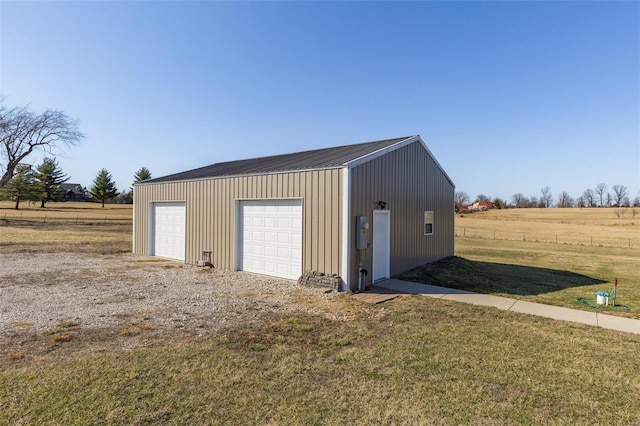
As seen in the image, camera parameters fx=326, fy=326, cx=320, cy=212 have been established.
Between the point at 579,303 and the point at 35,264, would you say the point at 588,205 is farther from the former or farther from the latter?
the point at 35,264

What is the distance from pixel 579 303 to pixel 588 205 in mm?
99079

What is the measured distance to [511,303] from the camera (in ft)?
23.3

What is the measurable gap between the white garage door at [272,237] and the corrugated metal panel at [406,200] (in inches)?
70.2

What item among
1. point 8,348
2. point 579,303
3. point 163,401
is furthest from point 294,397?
point 579,303

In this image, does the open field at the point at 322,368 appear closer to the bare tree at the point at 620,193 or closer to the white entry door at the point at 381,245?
the white entry door at the point at 381,245

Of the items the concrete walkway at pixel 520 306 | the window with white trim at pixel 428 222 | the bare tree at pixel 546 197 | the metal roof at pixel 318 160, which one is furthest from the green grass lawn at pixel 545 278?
the bare tree at pixel 546 197

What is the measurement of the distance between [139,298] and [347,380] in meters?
5.41

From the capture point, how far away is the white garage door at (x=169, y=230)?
490 inches

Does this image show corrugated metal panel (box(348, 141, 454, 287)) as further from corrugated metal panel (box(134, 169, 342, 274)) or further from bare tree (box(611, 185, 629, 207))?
bare tree (box(611, 185, 629, 207))

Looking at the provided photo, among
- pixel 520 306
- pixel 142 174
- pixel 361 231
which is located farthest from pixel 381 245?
pixel 142 174

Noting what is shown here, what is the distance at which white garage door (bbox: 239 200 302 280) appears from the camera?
29.6 feet

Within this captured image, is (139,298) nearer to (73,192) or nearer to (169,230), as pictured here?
(169,230)

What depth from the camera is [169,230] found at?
42.7ft

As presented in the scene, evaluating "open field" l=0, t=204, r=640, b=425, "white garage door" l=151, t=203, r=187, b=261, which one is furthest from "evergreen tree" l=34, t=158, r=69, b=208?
"open field" l=0, t=204, r=640, b=425
